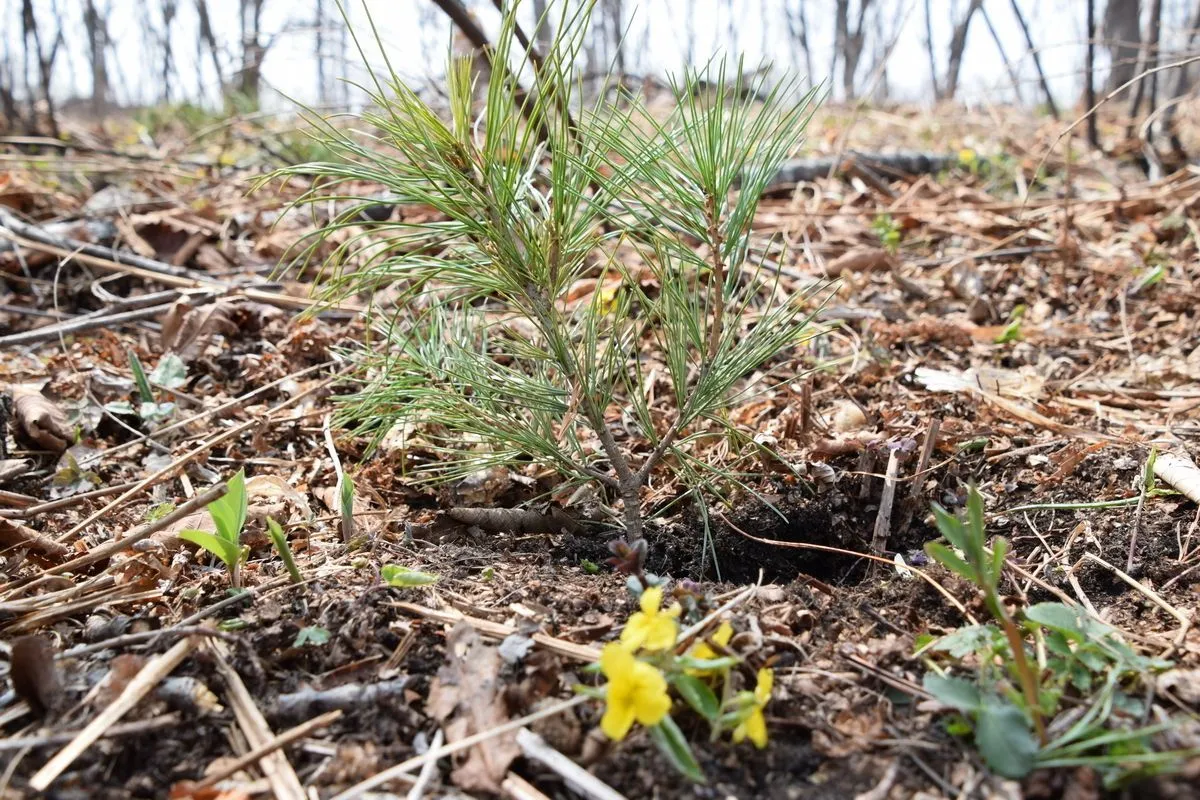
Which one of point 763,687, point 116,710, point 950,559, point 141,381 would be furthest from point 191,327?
point 950,559

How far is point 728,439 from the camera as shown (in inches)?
73.9

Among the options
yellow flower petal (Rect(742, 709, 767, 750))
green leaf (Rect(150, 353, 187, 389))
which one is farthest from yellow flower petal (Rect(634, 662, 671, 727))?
green leaf (Rect(150, 353, 187, 389))

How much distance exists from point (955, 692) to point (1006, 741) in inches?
2.8

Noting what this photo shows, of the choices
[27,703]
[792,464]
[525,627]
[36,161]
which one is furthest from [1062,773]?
[36,161]

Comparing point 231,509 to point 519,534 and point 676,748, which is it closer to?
point 519,534

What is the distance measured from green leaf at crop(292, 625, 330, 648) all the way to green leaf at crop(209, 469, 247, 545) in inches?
8.2

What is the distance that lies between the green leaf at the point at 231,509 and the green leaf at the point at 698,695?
712 millimetres

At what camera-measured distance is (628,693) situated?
2.96 feet

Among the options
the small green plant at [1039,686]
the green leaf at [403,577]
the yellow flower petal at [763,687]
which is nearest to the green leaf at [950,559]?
the small green plant at [1039,686]

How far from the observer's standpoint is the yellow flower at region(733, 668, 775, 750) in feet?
3.01

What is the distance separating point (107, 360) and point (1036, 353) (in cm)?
281

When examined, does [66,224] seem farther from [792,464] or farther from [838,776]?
[838,776]

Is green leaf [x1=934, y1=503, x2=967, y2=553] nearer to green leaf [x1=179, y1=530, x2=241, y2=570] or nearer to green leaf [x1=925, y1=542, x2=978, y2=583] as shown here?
green leaf [x1=925, y1=542, x2=978, y2=583]

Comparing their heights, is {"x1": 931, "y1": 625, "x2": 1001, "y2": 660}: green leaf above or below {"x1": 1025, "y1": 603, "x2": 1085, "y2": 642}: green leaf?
below
